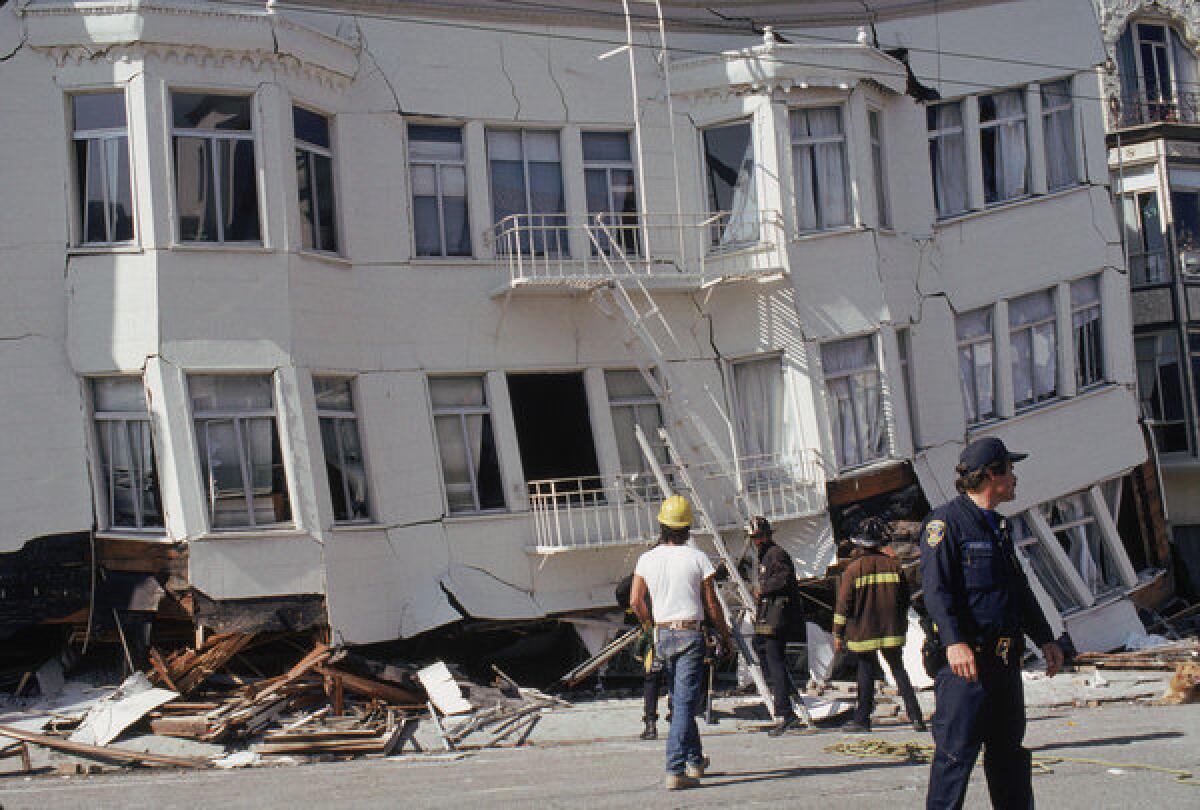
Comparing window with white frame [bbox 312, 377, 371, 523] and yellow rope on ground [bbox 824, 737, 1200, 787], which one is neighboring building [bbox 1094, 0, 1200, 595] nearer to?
window with white frame [bbox 312, 377, 371, 523]

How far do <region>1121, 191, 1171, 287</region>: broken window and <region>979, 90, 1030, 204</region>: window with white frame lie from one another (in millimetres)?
7724

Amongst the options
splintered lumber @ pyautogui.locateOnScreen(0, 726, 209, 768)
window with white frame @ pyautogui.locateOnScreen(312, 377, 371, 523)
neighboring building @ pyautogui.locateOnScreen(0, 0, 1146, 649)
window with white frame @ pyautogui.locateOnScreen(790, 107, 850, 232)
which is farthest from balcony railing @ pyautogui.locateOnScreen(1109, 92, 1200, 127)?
splintered lumber @ pyautogui.locateOnScreen(0, 726, 209, 768)

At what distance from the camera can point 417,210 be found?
56.2 feet

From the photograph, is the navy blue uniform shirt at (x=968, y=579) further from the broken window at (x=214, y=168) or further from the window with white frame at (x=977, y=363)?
the window with white frame at (x=977, y=363)

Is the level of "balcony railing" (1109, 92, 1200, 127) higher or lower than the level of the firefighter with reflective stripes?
higher

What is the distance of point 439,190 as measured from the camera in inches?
680

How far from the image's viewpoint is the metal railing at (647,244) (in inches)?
690

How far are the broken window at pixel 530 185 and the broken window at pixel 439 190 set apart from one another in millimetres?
437

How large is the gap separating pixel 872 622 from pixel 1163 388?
17914 mm

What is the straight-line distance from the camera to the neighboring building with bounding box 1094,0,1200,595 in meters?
Result: 27.3

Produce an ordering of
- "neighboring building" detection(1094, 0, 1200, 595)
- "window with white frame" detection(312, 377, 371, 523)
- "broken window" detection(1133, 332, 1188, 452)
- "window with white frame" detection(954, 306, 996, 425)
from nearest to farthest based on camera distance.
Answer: "window with white frame" detection(312, 377, 371, 523) < "window with white frame" detection(954, 306, 996, 425) < "neighboring building" detection(1094, 0, 1200, 595) < "broken window" detection(1133, 332, 1188, 452)

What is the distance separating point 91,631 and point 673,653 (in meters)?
7.95

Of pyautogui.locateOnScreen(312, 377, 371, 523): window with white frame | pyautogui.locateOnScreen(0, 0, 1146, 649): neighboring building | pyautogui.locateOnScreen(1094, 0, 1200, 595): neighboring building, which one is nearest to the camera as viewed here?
pyautogui.locateOnScreen(0, 0, 1146, 649): neighboring building

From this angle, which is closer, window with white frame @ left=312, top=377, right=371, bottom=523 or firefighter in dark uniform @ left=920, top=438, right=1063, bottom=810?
firefighter in dark uniform @ left=920, top=438, right=1063, bottom=810
